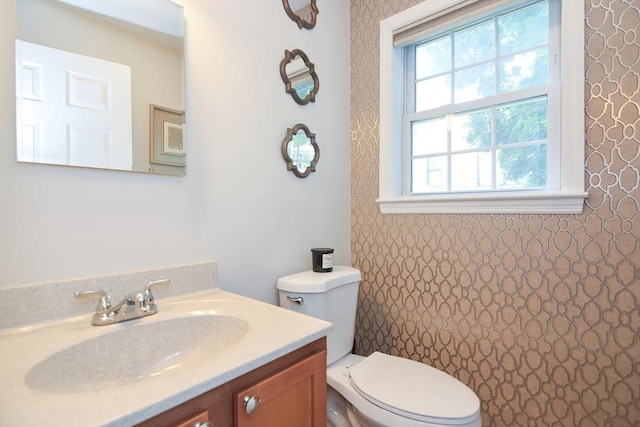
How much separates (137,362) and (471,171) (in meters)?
1.55

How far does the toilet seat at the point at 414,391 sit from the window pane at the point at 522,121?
3.53 ft

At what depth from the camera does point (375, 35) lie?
5.74 feet

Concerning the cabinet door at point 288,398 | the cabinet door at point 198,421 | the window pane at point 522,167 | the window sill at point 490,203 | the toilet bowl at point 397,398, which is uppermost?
the window pane at point 522,167

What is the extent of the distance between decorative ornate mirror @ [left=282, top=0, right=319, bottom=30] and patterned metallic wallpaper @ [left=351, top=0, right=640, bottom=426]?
36 cm

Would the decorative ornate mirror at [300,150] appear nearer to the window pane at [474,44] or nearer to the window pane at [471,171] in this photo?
the window pane at [471,171]

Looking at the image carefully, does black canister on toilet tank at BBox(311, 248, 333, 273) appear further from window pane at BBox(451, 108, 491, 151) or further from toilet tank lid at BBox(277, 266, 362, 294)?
window pane at BBox(451, 108, 491, 151)

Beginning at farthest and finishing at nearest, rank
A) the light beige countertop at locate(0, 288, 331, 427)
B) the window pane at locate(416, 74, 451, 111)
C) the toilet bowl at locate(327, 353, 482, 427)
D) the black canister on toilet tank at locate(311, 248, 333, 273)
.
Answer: the window pane at locate(416, 74, 451, 111) → the black canister on toilet tank at locate(311, 248, 333, 273) → the toilet bowl at locate(327, 353, 482, 427) → the light beige countertop at locate(0, 288, 331, 427)

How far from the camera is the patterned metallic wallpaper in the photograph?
1099 millimetres

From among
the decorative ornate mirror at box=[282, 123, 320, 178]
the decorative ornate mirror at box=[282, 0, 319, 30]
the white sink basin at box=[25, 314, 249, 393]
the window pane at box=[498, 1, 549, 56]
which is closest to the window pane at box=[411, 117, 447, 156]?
the window pane at box=[498, 1, 549, 56]

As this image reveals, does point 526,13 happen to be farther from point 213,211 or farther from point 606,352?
point 213,211

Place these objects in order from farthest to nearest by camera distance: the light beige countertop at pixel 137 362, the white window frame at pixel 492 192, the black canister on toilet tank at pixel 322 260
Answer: the black canister on toilet tank at pixel 322 260, the white window frame at pixel 492 192, the light beige countertop at pixel 137 362

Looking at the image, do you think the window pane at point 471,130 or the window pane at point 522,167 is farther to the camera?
the window pane at point 471,130

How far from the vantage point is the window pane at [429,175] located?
1647 millimetres

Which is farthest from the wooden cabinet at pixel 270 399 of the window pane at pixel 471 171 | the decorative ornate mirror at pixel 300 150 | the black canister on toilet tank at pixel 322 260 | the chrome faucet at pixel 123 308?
the window pane at pixel 471 171
